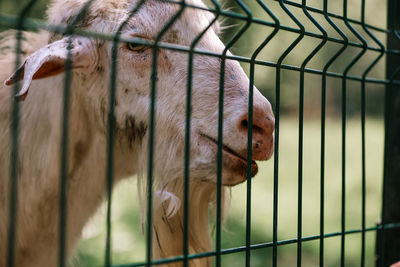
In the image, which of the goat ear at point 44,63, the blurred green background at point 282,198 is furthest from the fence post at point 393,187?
the goat ear at point 44,63

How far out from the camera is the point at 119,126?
6.96 ft

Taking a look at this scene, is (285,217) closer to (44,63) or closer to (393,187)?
(393,187)

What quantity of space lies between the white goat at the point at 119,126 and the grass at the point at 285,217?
25cm

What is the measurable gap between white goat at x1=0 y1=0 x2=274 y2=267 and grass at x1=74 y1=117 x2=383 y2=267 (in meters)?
0.25

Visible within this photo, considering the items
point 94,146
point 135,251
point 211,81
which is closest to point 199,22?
Result: point 211,81

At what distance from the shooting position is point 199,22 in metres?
2.18

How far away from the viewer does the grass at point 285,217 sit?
4.80m

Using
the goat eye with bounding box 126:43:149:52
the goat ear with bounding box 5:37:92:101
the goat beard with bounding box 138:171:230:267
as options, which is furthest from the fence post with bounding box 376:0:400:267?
the goat ear with bounding box 5:37:92:101

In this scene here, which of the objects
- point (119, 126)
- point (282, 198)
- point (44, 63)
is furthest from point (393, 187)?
point (282, 198)

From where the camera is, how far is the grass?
480 centimetres

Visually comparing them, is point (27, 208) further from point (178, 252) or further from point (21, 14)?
point (21, 14)

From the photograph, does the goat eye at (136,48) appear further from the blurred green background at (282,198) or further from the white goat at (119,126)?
the blurred green background at (282,198)

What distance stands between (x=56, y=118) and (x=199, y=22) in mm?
792

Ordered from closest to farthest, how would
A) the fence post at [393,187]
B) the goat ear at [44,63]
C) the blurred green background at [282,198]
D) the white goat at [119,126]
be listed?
the goat ear at [44,63], the white goat at [119,126], the fence post at [393,187], the blurred green background at [282,198]
